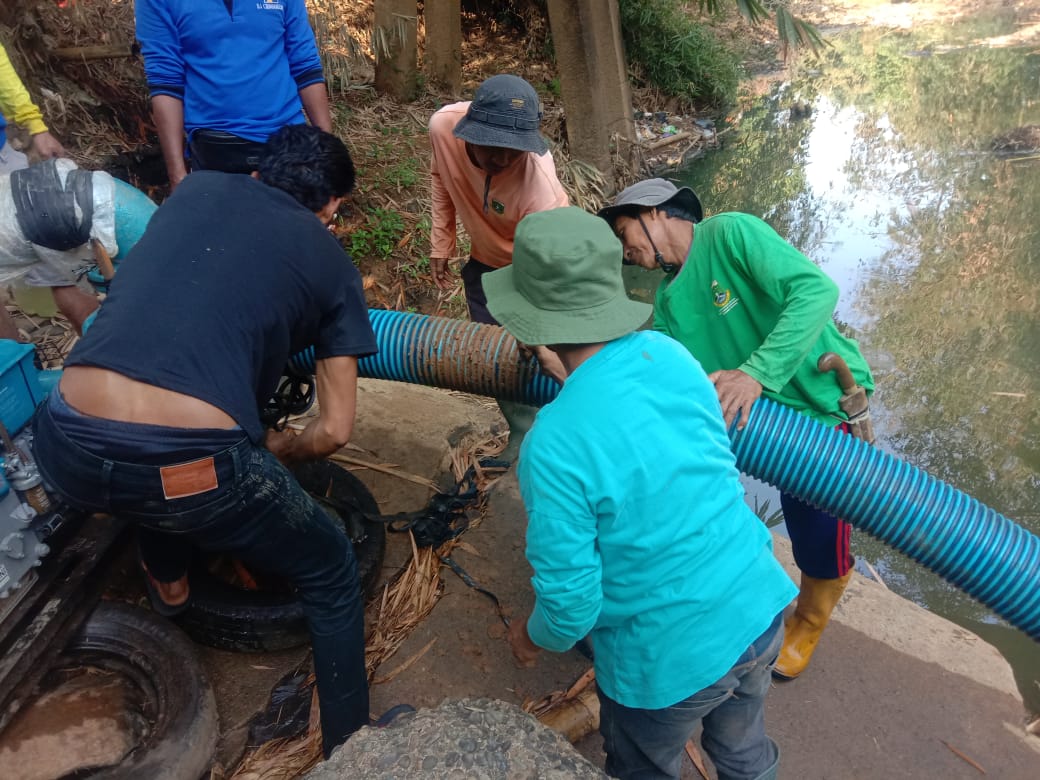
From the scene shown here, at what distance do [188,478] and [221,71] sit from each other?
295 centimetres

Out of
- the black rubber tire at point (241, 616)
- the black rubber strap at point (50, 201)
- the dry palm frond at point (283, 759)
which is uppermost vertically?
the black rubber strap at point (50, 201)

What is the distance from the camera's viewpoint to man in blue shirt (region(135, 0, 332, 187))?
154 inches

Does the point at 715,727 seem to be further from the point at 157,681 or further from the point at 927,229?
the point at 927,229

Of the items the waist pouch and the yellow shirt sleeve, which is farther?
the yellow shirt sleeve

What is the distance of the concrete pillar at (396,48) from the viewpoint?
8.40 m

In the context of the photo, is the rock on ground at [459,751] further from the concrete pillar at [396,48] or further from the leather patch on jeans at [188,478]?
the concrete pillar at [396,48]

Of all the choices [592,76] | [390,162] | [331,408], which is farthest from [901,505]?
[592,76]

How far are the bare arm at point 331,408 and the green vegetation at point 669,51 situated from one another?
11.1 metres

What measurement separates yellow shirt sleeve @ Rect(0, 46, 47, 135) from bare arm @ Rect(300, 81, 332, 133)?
5.38 feet

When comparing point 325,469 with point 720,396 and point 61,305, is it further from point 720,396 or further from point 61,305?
point 720,396

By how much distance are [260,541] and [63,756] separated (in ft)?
3.90

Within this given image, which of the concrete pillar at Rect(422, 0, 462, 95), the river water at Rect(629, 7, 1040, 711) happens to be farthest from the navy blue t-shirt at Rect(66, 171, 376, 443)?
the concrete pillar at Rect(422, 0, 462, 95)

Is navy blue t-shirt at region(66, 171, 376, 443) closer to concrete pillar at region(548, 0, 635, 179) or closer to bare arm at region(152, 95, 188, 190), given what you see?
bare arm at region(152, 95, 188, 190)

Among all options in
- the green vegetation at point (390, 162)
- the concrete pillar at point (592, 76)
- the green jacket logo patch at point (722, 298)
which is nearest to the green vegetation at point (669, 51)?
the concrete pillar at point (592, 76)
